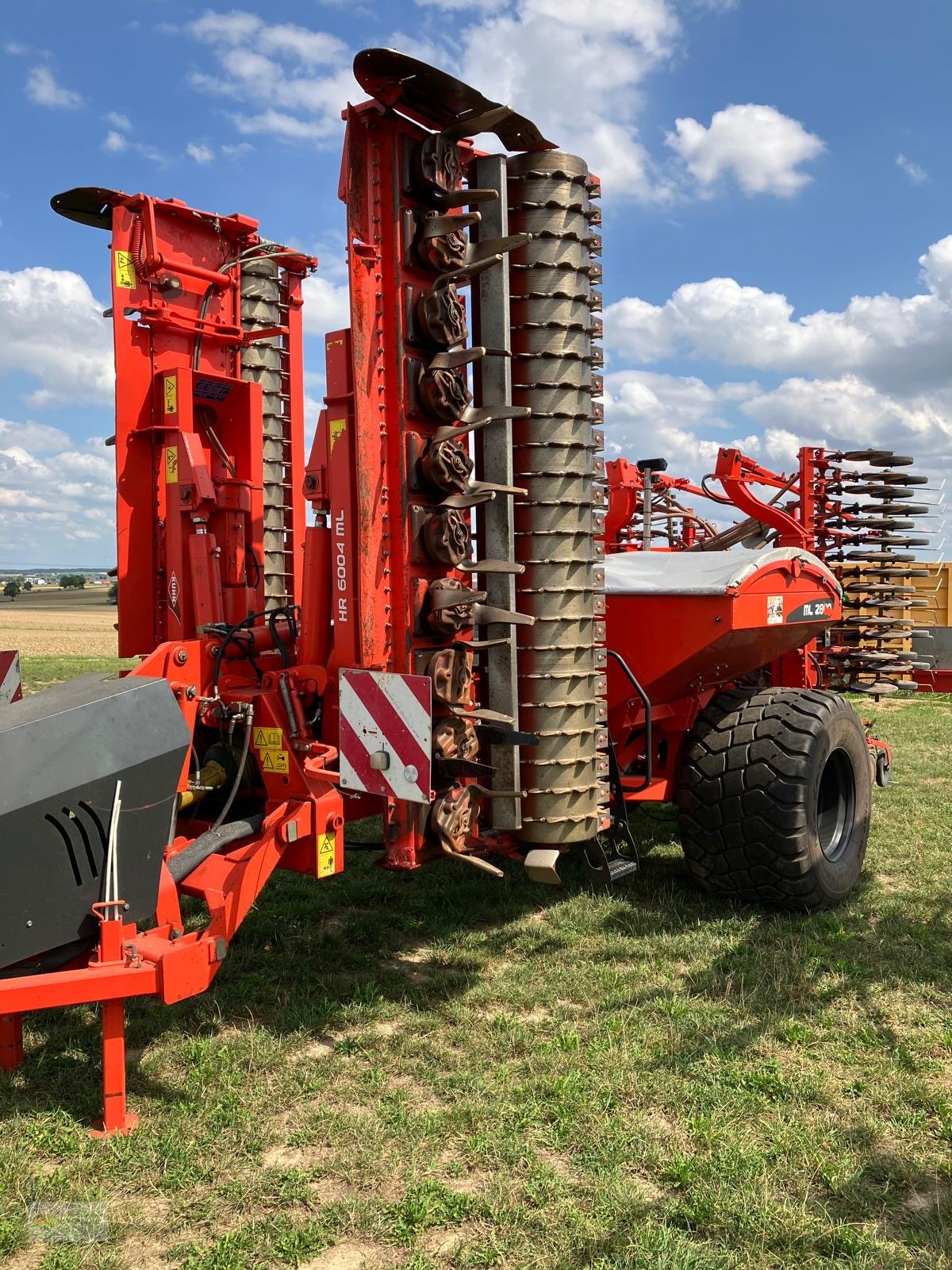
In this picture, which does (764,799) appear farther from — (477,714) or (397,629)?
(397,629)

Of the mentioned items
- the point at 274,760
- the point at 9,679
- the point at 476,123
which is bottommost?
the point at 274,760

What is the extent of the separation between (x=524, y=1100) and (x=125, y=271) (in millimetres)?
4090

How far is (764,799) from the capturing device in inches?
189

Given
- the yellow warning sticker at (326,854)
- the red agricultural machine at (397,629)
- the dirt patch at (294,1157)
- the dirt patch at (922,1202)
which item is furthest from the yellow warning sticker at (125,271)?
the dirt patch at (922,1202)

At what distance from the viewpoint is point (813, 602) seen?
5.49 meters

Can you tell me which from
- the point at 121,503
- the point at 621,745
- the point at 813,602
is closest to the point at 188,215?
the point at 121,503

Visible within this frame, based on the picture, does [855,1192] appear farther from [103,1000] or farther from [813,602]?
[813,602]

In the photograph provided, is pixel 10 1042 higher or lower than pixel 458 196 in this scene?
lower

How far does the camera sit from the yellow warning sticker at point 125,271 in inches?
195

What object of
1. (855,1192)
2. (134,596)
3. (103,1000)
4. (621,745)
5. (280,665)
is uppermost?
(134,596)

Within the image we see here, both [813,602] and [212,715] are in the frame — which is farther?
[813,602]

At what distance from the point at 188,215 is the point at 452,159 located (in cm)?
185

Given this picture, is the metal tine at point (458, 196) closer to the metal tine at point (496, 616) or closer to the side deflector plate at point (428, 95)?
the side deflector plate at point (428, 95)

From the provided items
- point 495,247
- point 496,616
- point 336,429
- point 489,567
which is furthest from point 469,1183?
point 495,247
